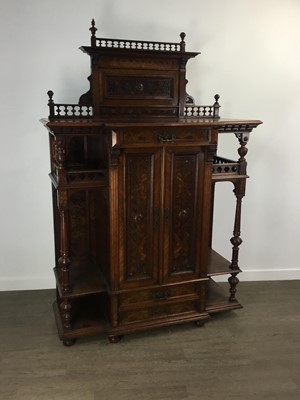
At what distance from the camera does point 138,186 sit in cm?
238

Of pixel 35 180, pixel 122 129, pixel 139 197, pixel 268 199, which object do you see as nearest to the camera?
pixel 122 129

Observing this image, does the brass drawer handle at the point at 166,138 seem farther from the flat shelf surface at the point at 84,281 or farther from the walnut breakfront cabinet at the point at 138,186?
the flat shelf surface at the point at 84,281

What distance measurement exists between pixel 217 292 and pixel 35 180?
1634 millimetres

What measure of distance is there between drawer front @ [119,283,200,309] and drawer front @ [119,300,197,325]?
0.05 metres

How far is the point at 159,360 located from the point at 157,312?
1.08 ft

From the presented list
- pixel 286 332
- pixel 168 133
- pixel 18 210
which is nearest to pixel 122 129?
pixel 168 133

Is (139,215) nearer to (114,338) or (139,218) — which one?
(139,218)

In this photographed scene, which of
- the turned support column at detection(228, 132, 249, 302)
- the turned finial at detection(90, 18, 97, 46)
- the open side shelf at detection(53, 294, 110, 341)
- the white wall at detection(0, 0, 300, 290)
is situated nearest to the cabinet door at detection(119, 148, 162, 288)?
the open side shelf at detection(53, 294, 110, 341)

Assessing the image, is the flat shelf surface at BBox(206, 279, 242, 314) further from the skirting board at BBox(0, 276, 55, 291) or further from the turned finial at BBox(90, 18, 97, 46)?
the turned finial at BBox(90, 18, 97, 46)

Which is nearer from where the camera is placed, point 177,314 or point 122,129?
point 122,129

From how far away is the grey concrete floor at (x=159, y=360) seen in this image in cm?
213

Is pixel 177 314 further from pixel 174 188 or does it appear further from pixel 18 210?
pixel 18 210

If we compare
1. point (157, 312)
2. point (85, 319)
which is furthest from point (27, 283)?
point (157, 312)

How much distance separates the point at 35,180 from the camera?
3002mm
